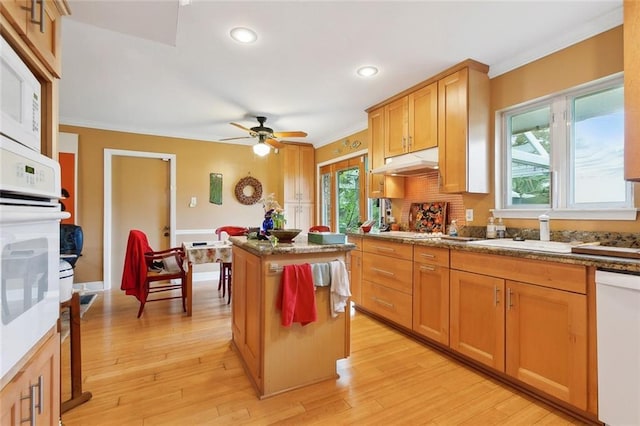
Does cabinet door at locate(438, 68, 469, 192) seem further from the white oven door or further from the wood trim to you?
the white oven door

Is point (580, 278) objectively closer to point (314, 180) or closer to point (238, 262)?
point (238, 262)

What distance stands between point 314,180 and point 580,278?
4.53 meters

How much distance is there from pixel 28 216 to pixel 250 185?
15.7 ft

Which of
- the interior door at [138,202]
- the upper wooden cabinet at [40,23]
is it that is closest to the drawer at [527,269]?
the upper wooden cabinet at [40,23]

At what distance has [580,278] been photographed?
1644 mm

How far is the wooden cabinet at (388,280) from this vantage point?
2.76 m

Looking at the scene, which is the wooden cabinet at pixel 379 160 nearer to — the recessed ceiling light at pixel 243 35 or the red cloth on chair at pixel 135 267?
the recessed ceiling light at pixel 243 35

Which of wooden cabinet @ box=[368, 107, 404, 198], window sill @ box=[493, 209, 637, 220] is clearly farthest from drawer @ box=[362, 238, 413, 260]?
window sill @ box=[493, 209, 637, 220]

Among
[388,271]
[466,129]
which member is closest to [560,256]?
[466,129]

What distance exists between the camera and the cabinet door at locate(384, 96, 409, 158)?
3285 millimetres

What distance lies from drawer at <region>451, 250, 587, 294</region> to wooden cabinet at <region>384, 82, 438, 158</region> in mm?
1249

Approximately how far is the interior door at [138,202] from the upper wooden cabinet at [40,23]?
11.9 ft

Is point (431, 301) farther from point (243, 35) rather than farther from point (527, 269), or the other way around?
point (243, 35)

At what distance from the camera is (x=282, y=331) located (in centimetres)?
193
